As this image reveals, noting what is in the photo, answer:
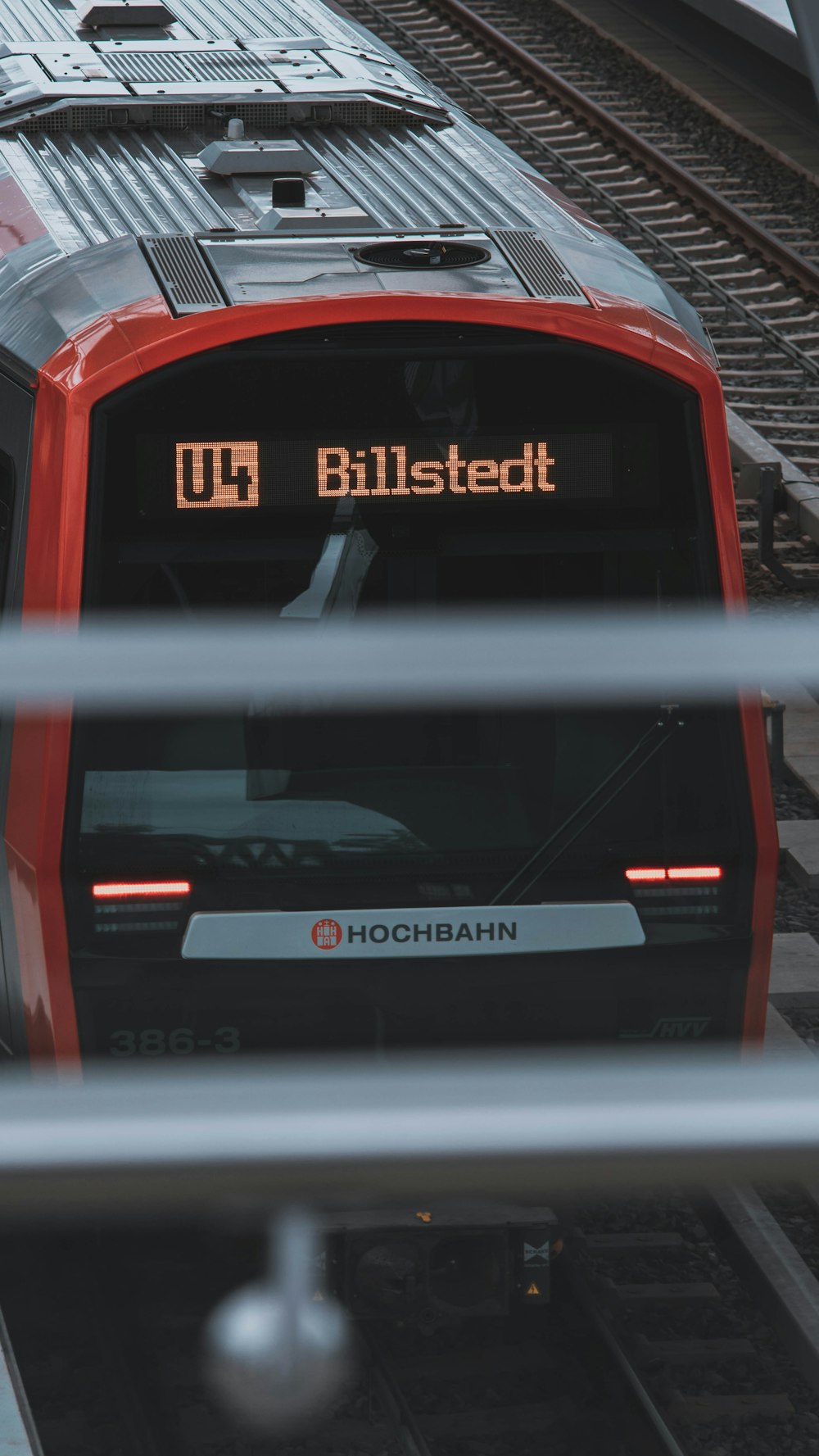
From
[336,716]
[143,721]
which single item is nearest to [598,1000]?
[336,716]

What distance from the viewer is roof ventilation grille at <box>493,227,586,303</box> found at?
17.3ft

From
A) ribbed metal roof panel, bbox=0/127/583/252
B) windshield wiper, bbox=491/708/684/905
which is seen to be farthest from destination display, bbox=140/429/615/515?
ribbed metal roof panel, bbox=0/127/583/252

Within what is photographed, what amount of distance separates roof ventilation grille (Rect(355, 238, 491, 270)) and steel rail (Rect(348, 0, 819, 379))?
1034 cm

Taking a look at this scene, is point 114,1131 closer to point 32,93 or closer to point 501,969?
point 501,969

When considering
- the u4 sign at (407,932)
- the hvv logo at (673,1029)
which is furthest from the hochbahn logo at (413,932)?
the hvv logo at (673,1029)

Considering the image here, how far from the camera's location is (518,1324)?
6043 mm

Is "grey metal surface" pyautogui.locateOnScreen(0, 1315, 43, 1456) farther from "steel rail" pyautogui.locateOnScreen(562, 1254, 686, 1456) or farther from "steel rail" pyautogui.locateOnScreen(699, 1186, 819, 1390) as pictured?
"steel rail" pyautogui.locateOnScreen(699, 1186, 819, 1390)

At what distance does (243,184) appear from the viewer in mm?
6188

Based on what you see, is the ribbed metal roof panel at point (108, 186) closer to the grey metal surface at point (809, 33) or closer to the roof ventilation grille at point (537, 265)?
the roof ventilation grille at point (537, 265)

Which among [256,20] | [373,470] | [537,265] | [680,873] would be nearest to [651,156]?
[256,20]

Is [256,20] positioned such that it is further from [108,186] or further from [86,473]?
[86,473]

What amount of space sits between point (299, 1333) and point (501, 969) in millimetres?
1204

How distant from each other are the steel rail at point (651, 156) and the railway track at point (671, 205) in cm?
2

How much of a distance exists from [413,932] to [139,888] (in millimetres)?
757
